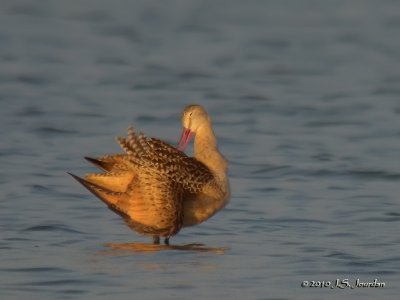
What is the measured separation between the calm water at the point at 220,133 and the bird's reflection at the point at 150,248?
0.13 ft

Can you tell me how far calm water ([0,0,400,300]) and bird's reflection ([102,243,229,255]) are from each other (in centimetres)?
4

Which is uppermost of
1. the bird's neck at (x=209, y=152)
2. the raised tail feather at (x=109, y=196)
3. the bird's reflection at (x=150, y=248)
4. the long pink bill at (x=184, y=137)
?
the long pink bill at (x=184, y=137)

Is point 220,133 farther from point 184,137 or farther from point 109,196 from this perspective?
point 109,196

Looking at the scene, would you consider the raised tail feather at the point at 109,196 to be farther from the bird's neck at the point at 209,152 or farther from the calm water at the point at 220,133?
the bird's neck at the point at 209,152

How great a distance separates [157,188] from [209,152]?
2.12 feet

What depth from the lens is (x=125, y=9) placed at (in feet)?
66.7

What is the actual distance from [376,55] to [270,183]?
6.01 metres

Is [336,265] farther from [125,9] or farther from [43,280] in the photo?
[125,9]

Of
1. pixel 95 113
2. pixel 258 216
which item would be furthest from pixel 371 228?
pixel 95 113

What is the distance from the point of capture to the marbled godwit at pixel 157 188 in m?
9.91

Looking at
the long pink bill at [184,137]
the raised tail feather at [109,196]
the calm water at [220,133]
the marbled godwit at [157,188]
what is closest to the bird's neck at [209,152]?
the marbled godwit at [157,188]

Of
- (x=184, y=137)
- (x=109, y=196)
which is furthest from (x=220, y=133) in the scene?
(x=109, y=196)

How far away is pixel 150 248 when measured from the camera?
9875 mm

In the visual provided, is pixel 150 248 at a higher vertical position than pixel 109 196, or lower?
lower
